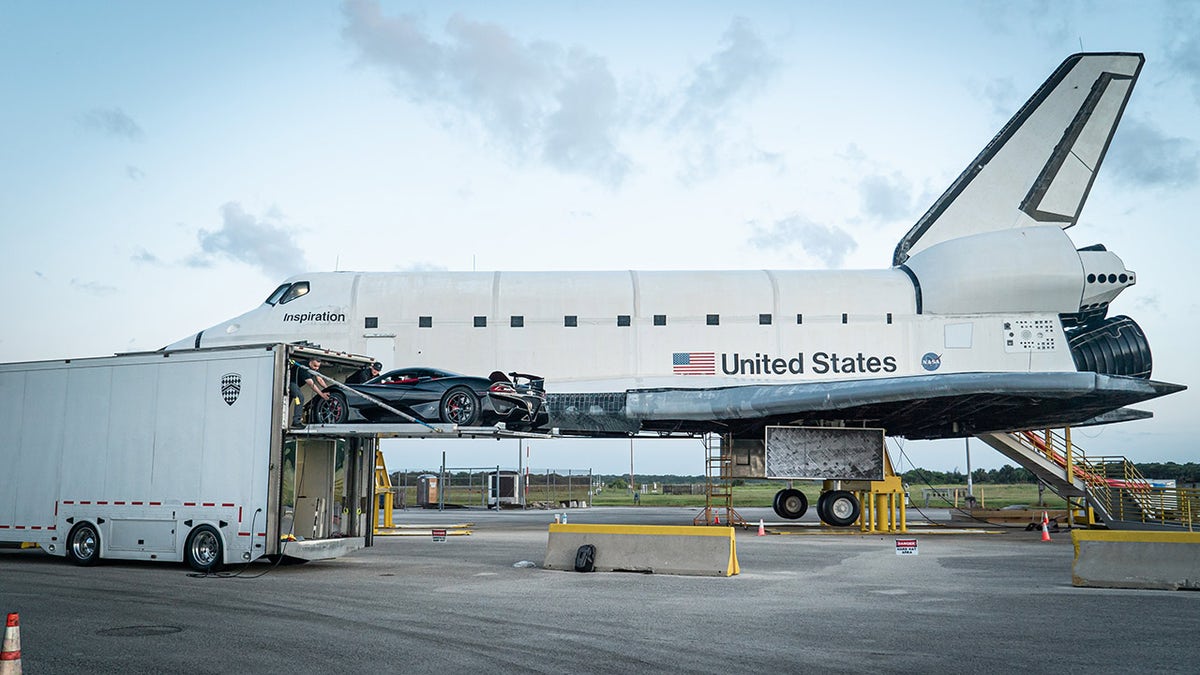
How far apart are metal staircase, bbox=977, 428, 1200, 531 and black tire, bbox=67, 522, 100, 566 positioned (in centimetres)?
2062

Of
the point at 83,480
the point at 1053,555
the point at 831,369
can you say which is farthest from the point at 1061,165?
the point at 83,480

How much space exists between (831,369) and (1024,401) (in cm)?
406

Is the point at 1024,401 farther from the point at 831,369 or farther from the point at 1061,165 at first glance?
the point at 1061,165

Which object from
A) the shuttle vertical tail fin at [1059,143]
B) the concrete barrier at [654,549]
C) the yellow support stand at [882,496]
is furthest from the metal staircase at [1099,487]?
the concrete barrier at [654,549]

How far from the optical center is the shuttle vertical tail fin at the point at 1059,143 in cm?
2144

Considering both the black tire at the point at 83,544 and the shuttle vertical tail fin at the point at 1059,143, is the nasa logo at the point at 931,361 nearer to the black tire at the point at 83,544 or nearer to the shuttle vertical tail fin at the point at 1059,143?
the shuttle vertical tail fin at the point at 1059,143

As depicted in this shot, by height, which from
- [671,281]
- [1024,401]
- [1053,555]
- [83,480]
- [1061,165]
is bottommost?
[1053,555]

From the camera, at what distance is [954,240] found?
71.3 feet

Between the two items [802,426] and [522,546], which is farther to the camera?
[802,426]

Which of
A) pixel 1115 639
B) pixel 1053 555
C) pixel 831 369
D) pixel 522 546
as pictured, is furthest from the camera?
pixel 831 369

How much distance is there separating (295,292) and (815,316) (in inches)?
482

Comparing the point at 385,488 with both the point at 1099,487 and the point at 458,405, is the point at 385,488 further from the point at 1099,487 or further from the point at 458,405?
the point at 1099,487

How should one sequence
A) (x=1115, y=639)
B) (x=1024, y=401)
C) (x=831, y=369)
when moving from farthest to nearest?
(x=831, y=369)
(x=1024, y=401)
(x=1115, y=639)

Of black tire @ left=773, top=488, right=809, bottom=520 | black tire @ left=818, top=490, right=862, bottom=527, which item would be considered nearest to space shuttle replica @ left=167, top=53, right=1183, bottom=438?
black tire @ left=818, top=490, right=862, bottom=527
